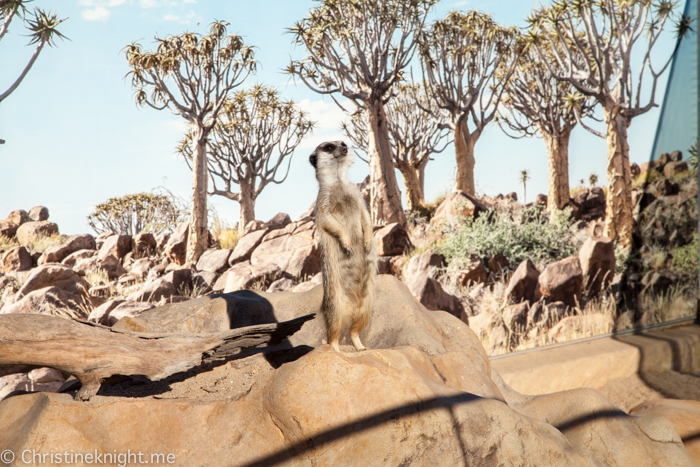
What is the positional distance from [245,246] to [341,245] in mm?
3045

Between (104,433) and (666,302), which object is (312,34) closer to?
(104,433)

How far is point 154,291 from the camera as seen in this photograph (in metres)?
4.57

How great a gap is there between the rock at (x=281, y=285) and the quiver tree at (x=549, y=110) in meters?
3.14

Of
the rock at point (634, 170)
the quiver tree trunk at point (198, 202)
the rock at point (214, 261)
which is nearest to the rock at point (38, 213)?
the quiver tree trunk at point (198, 202)

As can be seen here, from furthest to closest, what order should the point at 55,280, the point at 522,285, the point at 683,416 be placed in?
the point at 522,285, the point at 55,280, the point at 683,416

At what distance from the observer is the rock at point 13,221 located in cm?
358

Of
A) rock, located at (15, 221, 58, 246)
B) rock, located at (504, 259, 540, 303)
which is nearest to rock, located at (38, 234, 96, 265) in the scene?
rock, located at (15, 221, 58, 246)

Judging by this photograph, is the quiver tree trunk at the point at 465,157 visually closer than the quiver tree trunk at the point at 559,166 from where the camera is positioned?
No

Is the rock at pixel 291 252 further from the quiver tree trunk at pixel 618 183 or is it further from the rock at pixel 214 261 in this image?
the quiver tree trunk at pixel 618 183

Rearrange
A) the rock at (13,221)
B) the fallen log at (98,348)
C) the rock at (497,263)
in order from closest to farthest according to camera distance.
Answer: the fallen log at (98,348) < the rock at (13,221) < the rock at (497,263)

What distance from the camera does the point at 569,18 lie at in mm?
5391

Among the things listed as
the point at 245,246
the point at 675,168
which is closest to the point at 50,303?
the point at 245,246

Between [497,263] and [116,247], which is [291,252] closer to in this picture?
[116,247]

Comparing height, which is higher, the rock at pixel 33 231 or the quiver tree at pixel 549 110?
the quiver tree at pixel 549 110
